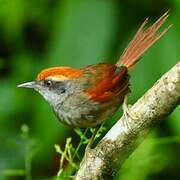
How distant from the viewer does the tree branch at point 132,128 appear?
3105 millimetres

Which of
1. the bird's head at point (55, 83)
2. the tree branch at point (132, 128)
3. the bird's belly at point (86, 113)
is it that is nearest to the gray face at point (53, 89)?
the bird's head at point (55, 83)

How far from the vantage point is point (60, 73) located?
431 cm

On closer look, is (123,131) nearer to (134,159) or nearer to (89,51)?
(134,159)

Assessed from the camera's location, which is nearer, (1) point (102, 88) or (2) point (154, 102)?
(2) point (154, 102)

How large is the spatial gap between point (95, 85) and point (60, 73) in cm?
22

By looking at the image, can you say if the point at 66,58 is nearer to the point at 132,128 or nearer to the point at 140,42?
the point at 140,42

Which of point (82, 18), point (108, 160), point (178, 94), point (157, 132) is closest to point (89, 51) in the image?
point (82, 18)

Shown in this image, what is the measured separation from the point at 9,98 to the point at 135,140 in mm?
2392

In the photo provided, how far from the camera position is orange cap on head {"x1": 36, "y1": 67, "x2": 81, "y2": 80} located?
430 centimetres

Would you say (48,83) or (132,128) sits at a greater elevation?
(48,83)

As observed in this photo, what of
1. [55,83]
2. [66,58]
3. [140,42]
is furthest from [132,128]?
[66,58]

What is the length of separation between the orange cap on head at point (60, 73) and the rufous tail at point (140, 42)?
0.31m

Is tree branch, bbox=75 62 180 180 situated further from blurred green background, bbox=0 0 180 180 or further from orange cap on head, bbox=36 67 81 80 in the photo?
orange cap on head, bbox=36 67 81 80

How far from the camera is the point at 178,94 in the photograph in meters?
3.08
